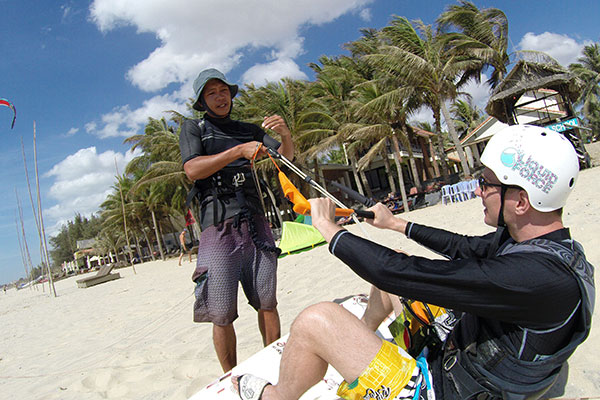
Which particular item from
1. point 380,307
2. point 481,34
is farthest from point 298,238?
point 481,34

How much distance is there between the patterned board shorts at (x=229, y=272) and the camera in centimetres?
243

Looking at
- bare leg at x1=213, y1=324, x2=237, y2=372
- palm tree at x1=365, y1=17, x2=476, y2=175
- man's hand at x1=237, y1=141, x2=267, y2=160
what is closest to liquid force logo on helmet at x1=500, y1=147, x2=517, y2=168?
man's hand at x1=237, y1=141, x2=267, y2=160

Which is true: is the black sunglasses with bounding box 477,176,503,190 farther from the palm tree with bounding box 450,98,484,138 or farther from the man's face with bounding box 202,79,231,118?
the palm tree with bounding box 450,98,484,138

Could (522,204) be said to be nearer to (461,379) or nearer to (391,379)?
(461,379)

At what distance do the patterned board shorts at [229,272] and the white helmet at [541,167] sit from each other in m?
1.70

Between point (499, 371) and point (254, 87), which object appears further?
point (254, 87)

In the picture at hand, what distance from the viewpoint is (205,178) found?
99.5 inches

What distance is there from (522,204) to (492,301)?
1.45 feet

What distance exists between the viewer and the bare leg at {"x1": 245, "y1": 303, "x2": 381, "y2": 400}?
4.82 ft

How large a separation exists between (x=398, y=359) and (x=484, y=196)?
761 millimetres

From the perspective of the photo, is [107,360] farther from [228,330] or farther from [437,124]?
[437,124]

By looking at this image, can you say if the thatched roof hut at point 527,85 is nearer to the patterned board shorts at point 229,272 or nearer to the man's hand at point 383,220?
the man's hand at point 383,220

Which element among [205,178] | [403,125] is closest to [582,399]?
[205,178]

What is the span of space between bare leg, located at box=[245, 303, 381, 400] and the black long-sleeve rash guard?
312 millimetres
